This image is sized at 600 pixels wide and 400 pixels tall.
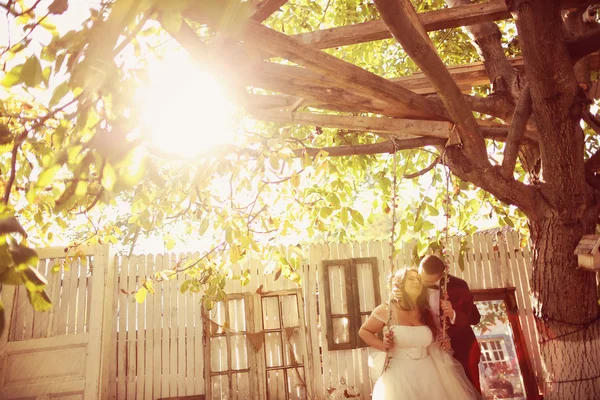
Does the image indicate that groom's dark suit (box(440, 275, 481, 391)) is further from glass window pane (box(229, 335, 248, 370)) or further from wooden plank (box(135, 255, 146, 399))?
wooden plank (box(135, 255, 146, 399))

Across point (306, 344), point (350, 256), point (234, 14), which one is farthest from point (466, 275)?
point (234, 14)

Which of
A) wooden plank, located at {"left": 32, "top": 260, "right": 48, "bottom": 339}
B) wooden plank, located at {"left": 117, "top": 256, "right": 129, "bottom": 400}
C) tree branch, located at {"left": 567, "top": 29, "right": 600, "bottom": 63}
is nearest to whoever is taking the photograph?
tree branch, located at {"left": 567, "top": 29, "right": 600, "bottom": 63}

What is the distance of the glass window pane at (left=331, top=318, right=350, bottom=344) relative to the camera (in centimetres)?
677

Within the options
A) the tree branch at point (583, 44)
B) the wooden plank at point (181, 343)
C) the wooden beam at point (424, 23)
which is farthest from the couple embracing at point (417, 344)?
the wooden plank at point (181, 343)

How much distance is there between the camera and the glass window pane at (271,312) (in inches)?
274

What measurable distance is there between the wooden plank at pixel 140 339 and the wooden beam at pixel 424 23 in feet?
18.1

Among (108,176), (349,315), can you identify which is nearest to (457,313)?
(349,315)

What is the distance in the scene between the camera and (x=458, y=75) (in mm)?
3604

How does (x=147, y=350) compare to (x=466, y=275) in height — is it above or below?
below

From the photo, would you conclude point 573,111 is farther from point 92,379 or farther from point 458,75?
point 92,379

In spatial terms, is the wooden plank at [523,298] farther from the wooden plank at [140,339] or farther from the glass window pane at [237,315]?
the wooden plank at [140,339]

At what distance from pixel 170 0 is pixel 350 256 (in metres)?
6.73

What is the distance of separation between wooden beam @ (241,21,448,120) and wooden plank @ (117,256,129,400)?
5.49 meters

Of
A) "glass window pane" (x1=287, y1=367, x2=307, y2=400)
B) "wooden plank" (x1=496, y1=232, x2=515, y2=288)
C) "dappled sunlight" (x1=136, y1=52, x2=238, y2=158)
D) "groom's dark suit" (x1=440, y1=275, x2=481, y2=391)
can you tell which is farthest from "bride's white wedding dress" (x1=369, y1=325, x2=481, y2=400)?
"wooden plank" (x1=496, y1=232, x2=515, y2=288)
